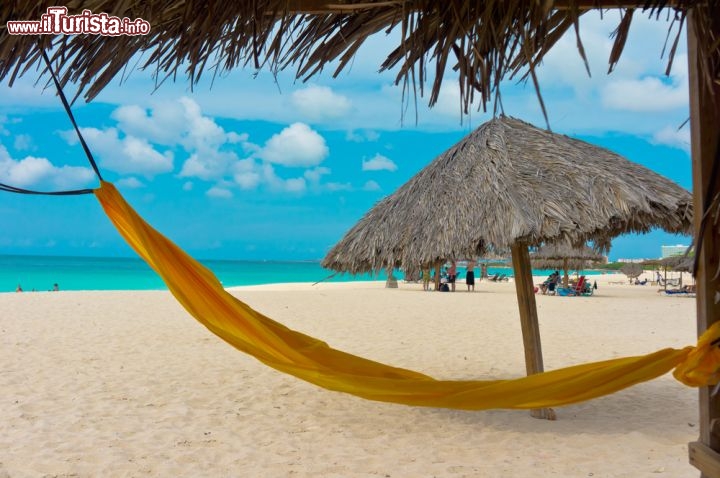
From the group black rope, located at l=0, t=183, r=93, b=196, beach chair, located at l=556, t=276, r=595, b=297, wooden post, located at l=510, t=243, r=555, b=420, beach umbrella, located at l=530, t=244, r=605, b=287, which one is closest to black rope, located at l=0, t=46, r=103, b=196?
black rope, located at l=0, t=183, r=93, b=196

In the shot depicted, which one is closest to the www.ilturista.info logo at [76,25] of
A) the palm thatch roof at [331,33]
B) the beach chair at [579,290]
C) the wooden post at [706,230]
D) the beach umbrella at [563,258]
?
the palm thatch roof at [331,33]

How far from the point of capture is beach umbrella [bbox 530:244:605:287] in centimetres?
1333

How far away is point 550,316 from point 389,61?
735cm

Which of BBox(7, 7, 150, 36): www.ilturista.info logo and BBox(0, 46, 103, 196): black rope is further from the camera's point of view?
BBox(7, 7, 150, 36): www.ilturista.info logo

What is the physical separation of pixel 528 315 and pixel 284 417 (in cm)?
144

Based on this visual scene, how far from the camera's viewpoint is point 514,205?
3090mm

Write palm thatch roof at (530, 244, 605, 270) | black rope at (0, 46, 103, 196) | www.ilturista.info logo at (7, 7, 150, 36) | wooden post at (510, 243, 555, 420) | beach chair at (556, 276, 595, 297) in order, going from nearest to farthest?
1. black rope at (0, 46, 103, 196)
2. www.ilturista.info logo at (7, 7, 150, 36)
3. wooden post at (510, 243, 555, 420)
4. beach chair at (556, 276, 595, 297)
5. palm thatch roof at (530, 244, 605, 270)

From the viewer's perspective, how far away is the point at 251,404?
376 cm

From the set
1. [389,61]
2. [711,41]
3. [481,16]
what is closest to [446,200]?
[389,61]

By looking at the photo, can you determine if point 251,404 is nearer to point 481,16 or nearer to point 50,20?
point 50,20

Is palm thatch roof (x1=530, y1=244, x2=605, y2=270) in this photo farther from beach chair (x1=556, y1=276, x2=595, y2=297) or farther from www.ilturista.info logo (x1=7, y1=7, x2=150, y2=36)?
www.ilturista.info logo (x1=7, y1=7, x2=150, y2=36)

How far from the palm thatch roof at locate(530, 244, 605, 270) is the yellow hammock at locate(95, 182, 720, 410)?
36.6 ft

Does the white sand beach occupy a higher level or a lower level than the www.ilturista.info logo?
lower

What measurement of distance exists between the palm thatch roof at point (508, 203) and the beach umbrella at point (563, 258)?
365 inches
